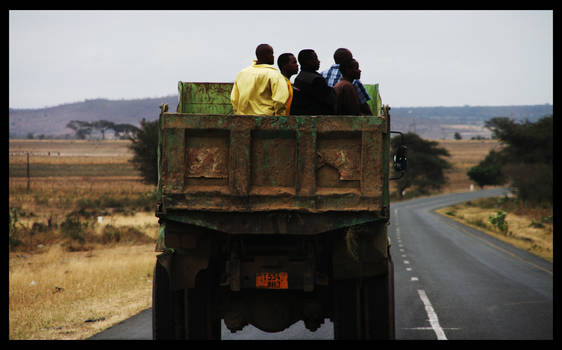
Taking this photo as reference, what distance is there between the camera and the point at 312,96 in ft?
22.5

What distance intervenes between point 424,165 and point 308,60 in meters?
73.9

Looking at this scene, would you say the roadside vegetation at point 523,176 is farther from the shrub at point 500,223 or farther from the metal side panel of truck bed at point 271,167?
the metal side panel of truck bed at point 271,167

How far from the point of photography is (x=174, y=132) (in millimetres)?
5984

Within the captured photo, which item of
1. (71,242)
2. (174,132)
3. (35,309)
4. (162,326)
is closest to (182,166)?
(174,132)

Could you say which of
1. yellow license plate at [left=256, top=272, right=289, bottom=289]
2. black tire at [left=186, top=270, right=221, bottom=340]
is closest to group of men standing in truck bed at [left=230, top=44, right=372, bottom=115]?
yellow license plate at [left=256, top=272, right=289, bottom=289]

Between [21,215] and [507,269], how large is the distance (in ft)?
78.8

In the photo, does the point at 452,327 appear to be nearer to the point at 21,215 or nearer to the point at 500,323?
the point at 500,323

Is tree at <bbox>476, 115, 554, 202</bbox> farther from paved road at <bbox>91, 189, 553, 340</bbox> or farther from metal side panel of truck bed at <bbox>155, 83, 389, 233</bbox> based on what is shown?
metal side panel of truck bed at <bbox>155, 83, 389, 233</bbox>

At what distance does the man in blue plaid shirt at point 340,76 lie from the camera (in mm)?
7184

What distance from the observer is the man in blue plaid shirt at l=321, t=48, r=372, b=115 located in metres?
7.18

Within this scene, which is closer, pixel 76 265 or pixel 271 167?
pixel 271 167

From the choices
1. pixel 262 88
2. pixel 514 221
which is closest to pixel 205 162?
pixel 262 88

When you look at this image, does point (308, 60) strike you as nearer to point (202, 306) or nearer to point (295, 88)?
point (295, 88)

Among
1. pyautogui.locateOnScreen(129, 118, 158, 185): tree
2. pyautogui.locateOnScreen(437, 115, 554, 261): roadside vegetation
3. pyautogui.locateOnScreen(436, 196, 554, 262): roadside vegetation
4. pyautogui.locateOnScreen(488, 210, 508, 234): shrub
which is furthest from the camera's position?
pyautogui.locateOnScreen(437, 115, 554, 261): roadside vegetation
